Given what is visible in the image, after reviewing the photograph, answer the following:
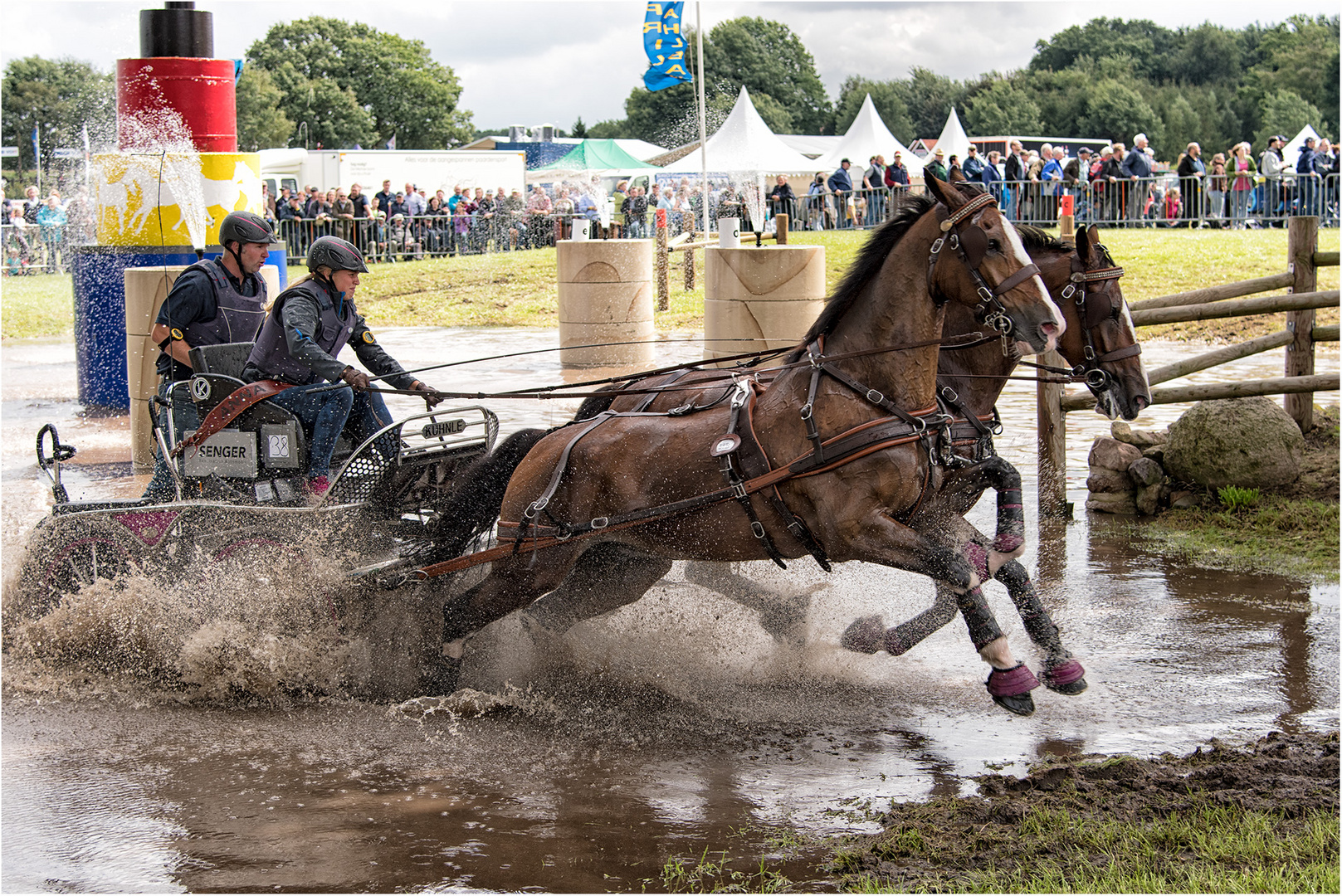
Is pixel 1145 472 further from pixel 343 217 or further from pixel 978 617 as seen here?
pixel 343 217

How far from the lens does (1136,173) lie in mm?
23266

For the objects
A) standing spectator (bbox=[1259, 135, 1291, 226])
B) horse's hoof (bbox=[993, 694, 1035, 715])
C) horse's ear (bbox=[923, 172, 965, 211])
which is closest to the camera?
horse's ear (bbox=[923, 172, 965, 211])

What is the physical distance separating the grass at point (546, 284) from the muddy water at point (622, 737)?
10792 millimetres

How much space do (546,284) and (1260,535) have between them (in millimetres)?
16525

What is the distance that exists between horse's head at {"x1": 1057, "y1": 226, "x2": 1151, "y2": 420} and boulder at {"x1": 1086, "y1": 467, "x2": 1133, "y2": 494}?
3.74 meters

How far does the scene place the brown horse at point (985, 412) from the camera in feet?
17.5

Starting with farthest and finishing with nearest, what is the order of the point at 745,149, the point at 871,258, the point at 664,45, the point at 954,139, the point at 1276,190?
the point at 954,139
the point at 745,149
the point at 1276,190
the point at 664,45
the point at 871,258

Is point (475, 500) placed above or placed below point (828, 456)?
below

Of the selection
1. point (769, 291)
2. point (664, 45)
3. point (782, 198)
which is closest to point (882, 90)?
point (782, 198)

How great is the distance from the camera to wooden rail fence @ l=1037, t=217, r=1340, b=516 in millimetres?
8531

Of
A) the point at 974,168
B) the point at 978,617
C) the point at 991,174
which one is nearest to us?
the point at 978,617

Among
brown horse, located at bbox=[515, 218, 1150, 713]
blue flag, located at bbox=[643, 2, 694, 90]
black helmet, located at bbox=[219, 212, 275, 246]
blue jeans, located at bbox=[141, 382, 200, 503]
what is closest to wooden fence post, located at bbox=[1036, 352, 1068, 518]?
brown horse, located at bbox=[515, 218, 1150, 713]

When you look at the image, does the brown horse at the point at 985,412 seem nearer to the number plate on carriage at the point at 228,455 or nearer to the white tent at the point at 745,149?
the number plate on carriage at the point at 228,455

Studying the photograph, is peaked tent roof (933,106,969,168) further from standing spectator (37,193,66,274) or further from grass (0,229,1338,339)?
standing spectator (37,193,66,274)
